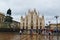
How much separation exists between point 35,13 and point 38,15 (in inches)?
66.4

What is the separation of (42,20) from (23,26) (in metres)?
9.57

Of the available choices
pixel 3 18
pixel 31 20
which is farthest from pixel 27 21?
pixel 3 18

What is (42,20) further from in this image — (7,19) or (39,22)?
(7,19)

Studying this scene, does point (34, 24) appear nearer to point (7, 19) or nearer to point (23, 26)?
point (23, 26)

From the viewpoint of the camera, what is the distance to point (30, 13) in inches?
3794

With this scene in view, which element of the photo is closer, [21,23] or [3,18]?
[3,18]

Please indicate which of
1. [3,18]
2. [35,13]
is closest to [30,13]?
[35,13]

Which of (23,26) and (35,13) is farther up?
(35,13)

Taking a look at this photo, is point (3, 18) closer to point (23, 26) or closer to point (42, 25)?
point (23, 26)

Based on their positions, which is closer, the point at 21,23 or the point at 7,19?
the point at 7,19

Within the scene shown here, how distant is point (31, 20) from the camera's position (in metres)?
96.8

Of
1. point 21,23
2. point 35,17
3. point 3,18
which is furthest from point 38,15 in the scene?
point 3,18

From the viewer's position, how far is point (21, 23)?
95.0m

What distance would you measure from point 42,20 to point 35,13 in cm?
449
